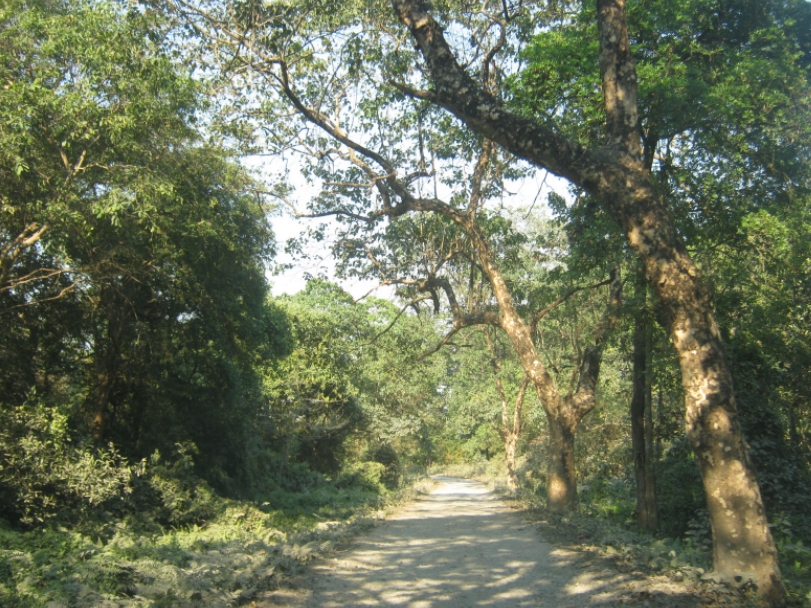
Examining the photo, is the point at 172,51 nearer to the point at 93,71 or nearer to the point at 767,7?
the point at 93,71

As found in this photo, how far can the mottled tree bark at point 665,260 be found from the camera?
18.1ft

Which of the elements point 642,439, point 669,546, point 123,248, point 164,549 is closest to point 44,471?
point 164,549

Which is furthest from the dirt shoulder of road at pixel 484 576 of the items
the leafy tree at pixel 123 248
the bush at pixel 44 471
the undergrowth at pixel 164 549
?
the leafy tree at pixel 123 248

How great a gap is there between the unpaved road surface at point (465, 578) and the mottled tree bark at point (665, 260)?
0.80 metres

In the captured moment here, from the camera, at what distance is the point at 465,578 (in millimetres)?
7719

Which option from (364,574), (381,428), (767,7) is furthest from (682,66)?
(381,428)

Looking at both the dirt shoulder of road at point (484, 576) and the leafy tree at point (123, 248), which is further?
the leafy tree at point (123, 248)

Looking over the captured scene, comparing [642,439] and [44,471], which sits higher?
[642,439]

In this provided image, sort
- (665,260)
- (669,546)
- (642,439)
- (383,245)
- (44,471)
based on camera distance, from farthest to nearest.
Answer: (383,245) → (642,439) → (44,471) → (669,546) → (665,260)

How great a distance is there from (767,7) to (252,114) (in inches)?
372

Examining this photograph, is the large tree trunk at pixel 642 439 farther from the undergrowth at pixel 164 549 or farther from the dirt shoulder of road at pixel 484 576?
the undergrowth at pixel 164 549

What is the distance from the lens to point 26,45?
991 cm

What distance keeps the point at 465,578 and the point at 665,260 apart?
444cm

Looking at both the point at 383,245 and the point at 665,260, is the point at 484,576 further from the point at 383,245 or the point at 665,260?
the point at 383,245
